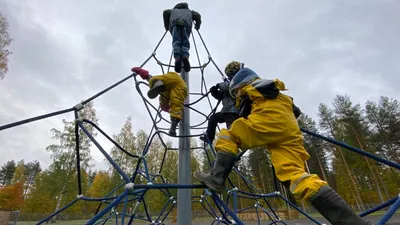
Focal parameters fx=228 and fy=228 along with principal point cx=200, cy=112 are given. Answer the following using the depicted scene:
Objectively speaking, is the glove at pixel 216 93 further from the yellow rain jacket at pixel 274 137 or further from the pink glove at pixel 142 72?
the yellow rain jacket at pixel 274 137

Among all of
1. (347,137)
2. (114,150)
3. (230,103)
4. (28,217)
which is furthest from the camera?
(28,217)

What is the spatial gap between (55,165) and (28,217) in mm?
10336

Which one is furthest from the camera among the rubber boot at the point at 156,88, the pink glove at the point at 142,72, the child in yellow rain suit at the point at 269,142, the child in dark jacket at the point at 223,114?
the child in dark jacket at the point at 223,114

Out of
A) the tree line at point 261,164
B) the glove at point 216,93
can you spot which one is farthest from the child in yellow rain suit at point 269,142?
the tree line at point 261,164

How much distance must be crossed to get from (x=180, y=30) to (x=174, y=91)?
1124 mm

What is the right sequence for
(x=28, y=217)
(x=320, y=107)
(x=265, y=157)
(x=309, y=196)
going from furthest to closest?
(x=320, y=107) < (x=265, y=157) < (x=28, y=217) < (x=309, y=196)

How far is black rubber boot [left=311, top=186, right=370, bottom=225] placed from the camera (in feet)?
A: 3.15

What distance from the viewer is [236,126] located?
1.34 meters

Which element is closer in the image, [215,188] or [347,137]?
[215,188]

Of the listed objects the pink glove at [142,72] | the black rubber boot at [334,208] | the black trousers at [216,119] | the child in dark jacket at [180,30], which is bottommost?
the black rubber boot at [334,208]

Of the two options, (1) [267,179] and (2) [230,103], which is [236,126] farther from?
(1) [267,179]

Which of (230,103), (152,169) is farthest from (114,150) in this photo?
(230,103)

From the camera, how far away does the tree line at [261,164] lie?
13836 millimetres

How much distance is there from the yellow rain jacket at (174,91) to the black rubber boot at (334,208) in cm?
164
